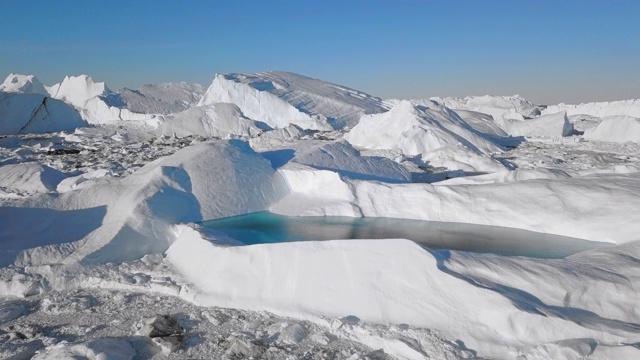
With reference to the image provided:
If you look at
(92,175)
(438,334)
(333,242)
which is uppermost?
(333,242)

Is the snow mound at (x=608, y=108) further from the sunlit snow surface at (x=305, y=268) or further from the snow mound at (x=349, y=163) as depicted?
the snow mound at (x=349, y=163)

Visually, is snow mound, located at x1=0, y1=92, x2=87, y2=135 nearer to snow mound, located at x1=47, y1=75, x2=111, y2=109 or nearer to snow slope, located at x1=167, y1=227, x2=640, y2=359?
snow mound, located at x1=47, y1=75, x2=111, y2=109

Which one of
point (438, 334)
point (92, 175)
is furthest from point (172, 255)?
point (92, 175)

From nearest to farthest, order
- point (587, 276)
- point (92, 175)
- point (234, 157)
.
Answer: point (587, 276) → point (234, 157) → point (92, 175)

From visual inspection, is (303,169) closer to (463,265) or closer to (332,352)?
(463,265)

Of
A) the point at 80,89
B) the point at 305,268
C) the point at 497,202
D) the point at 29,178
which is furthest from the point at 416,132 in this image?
the point at 80,89

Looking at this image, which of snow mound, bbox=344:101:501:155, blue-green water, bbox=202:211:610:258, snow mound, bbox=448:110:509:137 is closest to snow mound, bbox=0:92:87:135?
snow mound, bbox=344:101:501:155

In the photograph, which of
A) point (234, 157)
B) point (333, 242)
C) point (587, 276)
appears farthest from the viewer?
point (234, 157)
